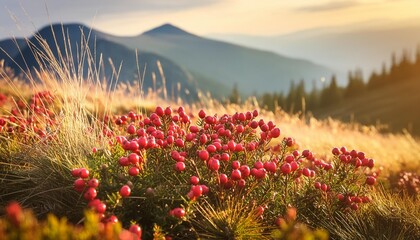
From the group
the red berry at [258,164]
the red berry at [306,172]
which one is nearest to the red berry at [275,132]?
the red berry at [306,172]

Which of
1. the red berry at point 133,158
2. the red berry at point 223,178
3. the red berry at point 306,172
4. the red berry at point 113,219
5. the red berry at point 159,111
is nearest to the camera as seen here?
the red berry at point 113,219

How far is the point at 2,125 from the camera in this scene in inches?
208

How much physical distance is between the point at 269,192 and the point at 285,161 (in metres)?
0.28

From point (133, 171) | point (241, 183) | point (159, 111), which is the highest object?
point (159, 111)

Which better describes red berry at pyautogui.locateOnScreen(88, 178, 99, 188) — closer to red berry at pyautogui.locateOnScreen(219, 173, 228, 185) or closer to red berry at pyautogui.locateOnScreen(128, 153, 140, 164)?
red berry at pyautogui.locateOnScreen(128, 153, 140, 164)

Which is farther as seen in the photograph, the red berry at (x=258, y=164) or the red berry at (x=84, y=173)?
the red berry at (x=258, y=164)

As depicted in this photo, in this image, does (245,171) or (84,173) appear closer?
(84,173)

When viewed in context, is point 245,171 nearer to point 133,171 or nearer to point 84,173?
point 133,171

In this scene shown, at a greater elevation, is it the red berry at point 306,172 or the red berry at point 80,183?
the red berry at point 80,183

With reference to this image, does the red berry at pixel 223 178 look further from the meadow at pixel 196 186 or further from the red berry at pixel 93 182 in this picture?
the red berry at pixel 93 182

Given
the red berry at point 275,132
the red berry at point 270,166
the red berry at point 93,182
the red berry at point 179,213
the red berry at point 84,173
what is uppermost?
the red berry at point 84,173

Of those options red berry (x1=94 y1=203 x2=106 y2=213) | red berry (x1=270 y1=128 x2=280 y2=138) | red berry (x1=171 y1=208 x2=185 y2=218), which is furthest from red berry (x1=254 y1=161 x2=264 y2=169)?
red berry (x1=94 y1=203 x2=106 y2=213)

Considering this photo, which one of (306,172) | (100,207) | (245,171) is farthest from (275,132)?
(100,207)

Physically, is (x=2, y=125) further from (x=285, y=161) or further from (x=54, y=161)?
(x=285, y=161)
